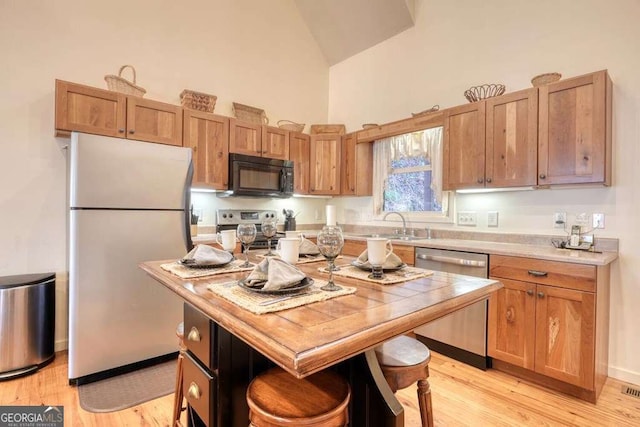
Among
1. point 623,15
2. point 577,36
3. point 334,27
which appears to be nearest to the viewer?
point 623,15

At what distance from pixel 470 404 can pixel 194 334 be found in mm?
1732

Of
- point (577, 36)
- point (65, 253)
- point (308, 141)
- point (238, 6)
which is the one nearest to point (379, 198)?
point (308, 141)

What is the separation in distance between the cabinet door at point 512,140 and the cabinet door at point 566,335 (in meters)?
0.85

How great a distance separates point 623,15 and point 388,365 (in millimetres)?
2930

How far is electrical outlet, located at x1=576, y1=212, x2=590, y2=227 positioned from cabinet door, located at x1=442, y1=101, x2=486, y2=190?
2.31 feet

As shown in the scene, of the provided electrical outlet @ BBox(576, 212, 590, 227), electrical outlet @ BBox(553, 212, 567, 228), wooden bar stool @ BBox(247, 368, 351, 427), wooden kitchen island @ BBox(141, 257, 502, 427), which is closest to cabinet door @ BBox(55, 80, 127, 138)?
wooden kitchen island @ BBox(141, 257, 502, 427)

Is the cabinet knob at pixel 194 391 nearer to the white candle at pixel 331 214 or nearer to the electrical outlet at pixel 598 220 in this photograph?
the electrical outlet at pixel 598 220

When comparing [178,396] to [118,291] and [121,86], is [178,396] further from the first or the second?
[121,86]

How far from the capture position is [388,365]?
1184 millimetres

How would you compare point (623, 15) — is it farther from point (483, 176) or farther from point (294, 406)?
point (294, 406)

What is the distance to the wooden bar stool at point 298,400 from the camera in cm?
90

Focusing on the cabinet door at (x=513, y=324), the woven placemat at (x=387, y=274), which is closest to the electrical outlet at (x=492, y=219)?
the cabinet door at (x=513, y=324)

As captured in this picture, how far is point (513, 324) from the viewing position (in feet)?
7.30

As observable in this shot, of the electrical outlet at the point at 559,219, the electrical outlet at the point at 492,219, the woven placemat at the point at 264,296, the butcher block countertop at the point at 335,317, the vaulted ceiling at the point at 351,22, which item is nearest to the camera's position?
the butcher block countertop at the point at 335,317
